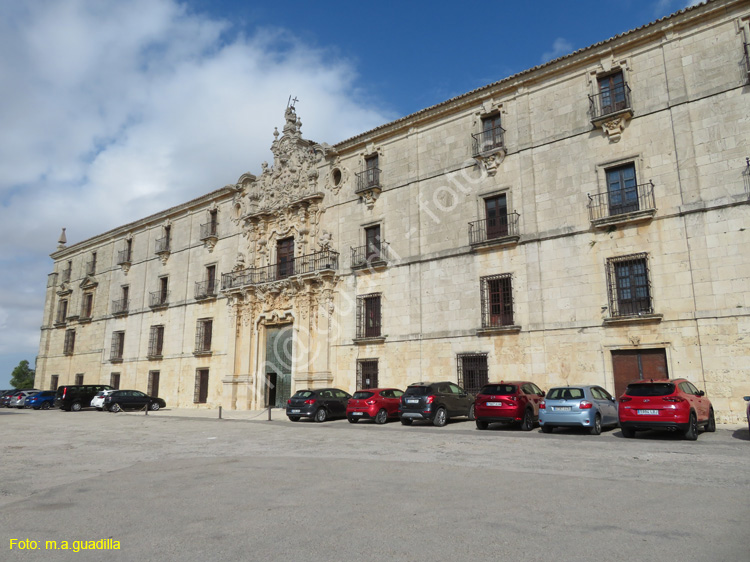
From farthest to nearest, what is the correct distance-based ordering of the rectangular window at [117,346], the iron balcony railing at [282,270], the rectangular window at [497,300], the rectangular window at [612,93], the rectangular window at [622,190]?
the rectangular window at [117,346], the iron balcony railing at [282,270], the rectangular window at [497,300], the rectangular window at [612,93], the rectangular window at [622,190]

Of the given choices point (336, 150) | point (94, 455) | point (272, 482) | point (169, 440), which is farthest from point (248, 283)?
point (272, 482)

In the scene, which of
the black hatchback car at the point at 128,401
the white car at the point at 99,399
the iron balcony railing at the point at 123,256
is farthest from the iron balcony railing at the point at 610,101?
the iron balcony railing at the point at 123,256

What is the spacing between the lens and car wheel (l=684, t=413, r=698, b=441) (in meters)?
12.1

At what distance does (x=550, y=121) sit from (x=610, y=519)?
17.7m

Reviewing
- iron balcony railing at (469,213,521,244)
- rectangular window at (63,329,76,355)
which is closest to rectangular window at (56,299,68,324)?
rectangular window at (63,329,76,355)

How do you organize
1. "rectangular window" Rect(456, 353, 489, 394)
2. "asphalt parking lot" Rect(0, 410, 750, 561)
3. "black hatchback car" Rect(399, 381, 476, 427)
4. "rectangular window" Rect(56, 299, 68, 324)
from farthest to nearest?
"rectangular window" Rect(56, 299, 68, 324) < "rectangular window" Rect(456, 353, 489, 394) < "black hatchback car" Rect(399, 381, 476, 427) < "asphalt parking lot" Rect(0, 410, 750, 561)

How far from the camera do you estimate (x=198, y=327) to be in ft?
107

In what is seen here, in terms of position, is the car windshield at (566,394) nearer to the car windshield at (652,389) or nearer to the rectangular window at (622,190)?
the car windshield at (652,389)

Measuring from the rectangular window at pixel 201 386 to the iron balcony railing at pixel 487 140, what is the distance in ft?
66.0

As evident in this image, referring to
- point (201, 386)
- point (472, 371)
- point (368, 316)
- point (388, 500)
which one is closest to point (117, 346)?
point (201, 386)

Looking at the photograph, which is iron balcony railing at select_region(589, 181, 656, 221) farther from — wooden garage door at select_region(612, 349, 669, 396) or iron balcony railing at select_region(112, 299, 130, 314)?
iron balcony railing at select_region(112, 299, 130, 314)

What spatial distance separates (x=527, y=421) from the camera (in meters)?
15.8

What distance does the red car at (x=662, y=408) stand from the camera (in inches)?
475

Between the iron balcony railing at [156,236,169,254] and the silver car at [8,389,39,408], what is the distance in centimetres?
1239
